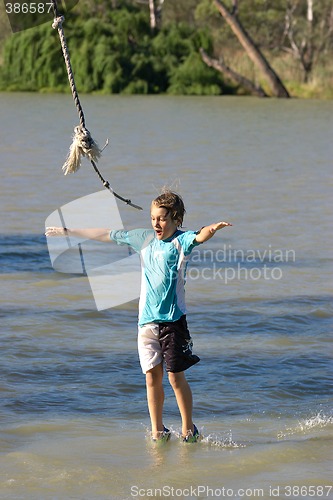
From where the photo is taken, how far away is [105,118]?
32.2m

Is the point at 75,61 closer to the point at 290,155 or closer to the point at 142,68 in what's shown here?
the point at 142,68

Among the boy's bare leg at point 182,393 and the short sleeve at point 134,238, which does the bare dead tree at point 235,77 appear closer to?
the short sleeve at point 134,238

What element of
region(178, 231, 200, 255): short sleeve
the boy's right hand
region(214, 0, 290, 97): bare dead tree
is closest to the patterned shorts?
region(178, 231, 200, 255): short sleeve

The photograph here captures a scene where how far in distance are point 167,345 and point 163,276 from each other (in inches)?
13.7

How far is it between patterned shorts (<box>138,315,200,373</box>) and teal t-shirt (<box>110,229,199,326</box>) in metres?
0.04

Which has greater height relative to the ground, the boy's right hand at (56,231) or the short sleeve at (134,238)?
the boy's right hand at (56,231)

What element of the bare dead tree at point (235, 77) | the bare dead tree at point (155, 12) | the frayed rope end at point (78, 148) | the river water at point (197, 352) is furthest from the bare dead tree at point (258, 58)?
the frayed rope end at point (78, 148)

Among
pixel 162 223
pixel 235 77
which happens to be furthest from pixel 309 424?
pixel 235 77

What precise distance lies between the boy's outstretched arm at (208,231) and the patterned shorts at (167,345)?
476mm

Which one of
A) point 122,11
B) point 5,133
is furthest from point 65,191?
point 122,11

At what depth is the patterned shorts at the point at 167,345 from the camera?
5762mm

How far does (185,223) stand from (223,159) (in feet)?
29.3

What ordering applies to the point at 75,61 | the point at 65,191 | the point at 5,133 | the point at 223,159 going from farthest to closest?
the point at 75,61
the point at 5,133
the point at 223,159
the point at 65,191

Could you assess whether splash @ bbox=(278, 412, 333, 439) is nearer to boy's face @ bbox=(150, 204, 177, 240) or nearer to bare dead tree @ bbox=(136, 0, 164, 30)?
boy's face @ bbox=(150, 204, 177, 240)
